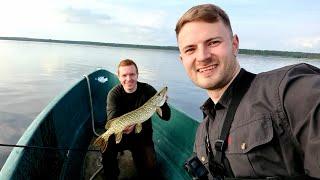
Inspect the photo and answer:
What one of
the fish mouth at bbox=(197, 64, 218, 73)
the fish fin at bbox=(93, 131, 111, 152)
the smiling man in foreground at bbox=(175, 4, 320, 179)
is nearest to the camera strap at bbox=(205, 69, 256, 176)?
the smiling man in foreground at bbox=(175, 4, 320, 179)

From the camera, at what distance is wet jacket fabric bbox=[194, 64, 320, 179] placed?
1.65m

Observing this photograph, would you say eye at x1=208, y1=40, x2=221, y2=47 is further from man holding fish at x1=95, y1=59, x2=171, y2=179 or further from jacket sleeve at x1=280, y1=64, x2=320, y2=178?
man holding fish at x1=95, y1=59, x2=171, y2=179

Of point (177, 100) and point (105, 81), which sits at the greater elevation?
point (105, 81)

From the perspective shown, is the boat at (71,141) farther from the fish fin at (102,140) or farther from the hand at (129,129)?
the hand at (129,129)

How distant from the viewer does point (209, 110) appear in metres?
2.49

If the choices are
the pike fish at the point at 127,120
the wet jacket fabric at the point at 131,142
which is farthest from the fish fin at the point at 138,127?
the wet jacket fabric at the point at 131,142

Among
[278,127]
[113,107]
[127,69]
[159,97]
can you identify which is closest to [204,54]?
[278,127]

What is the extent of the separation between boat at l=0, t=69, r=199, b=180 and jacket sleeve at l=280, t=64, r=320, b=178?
2.42 metres

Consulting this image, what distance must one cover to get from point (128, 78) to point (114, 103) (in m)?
0.46

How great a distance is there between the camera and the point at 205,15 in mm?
2270

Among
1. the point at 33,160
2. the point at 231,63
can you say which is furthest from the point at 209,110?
the point at 33,160

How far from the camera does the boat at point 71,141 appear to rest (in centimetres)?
359

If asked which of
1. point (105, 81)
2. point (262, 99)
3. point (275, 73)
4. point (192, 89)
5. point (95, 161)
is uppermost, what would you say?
point (275, 73)

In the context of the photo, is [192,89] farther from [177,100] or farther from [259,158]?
[259,158]
